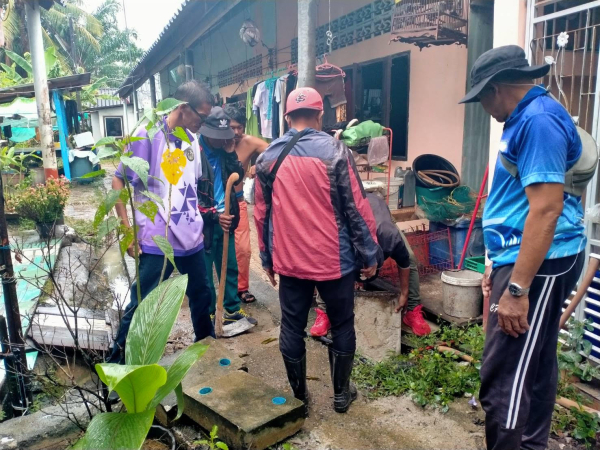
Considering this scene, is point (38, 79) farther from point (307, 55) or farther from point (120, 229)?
point (120, 229)

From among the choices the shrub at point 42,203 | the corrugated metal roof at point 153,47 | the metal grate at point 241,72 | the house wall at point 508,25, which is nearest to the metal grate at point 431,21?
the house wall at point 508,25

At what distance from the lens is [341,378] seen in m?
2.91

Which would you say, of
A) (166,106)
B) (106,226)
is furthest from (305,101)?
(106,226)

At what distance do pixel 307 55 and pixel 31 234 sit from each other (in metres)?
5.82

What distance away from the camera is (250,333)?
4.30m

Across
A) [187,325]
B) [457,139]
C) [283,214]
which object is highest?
[457,139]

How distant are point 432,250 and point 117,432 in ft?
12.8

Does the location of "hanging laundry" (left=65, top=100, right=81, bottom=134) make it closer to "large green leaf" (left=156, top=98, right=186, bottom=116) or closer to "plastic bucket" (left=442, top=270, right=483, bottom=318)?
"plastic bucket" (left=442, top=270, right=483, bottom=318)

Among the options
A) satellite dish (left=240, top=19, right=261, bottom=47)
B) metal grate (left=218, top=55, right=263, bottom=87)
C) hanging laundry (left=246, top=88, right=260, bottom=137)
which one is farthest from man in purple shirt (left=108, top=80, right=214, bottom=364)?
metal grate (left=218, top=55, right=263, bottom=87)

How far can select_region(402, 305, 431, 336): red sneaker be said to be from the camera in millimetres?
3848

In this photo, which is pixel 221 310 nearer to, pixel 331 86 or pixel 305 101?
pixel 305 101

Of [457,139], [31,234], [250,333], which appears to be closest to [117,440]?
[250,333]

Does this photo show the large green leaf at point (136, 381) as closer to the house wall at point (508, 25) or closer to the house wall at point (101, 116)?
the house wall at point (508, 25)

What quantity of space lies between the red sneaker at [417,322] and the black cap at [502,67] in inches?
85.0
